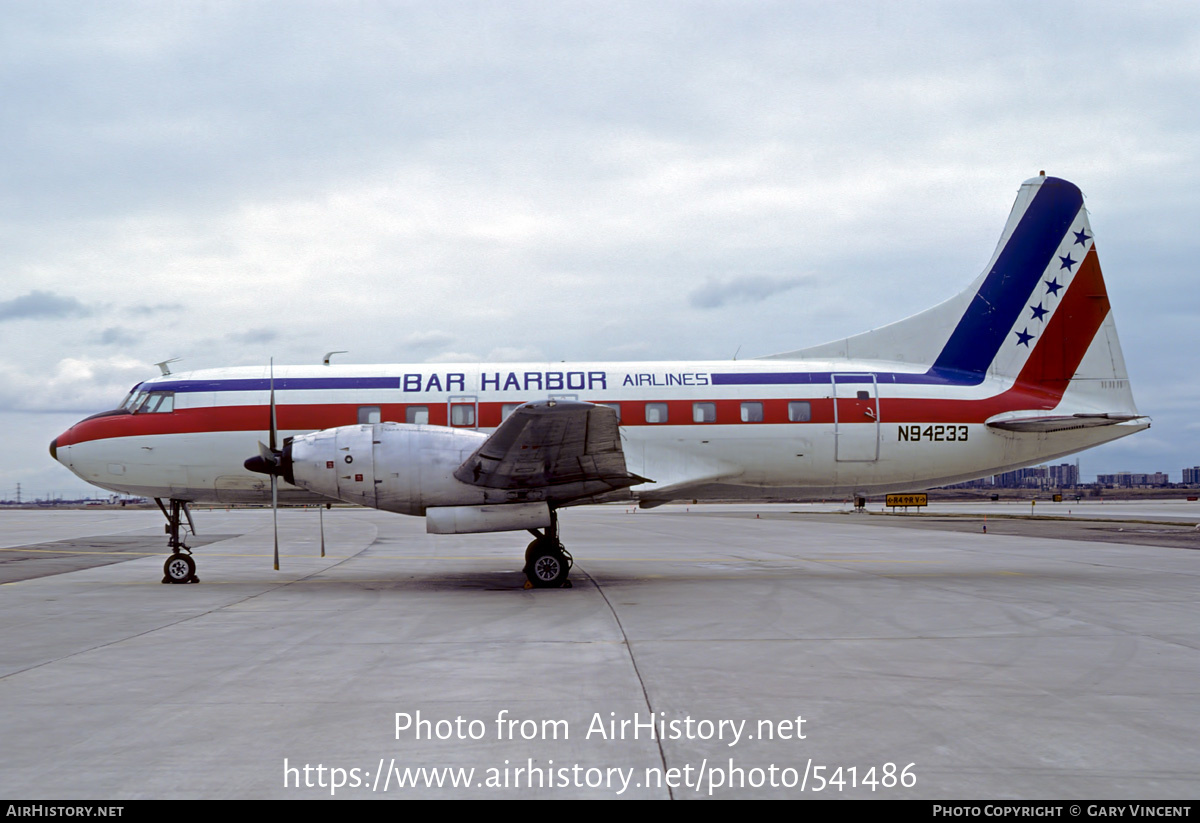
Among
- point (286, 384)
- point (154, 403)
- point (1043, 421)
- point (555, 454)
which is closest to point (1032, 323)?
point (1043, 421)

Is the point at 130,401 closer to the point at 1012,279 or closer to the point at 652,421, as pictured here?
the point at 652,421

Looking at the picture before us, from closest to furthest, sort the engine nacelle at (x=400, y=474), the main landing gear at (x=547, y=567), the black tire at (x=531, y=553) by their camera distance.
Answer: the engine nacelle at (x=400, y=474) < the main landing gear at (x=547, y=567) < the black tire at (x=531, y=553)

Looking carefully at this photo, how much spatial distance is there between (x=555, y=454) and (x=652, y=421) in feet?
10.4

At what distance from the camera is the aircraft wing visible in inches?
509

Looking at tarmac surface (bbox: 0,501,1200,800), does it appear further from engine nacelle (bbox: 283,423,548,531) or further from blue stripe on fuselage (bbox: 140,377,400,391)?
blue stripe on fuselage (bbox: 140,377,400,391)

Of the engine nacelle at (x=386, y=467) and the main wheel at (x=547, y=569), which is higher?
the engine nacelle at (x=386, y=467)

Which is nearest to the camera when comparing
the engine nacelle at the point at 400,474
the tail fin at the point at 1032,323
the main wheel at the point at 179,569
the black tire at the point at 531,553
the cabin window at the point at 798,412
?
the engine nacelle at the point at 400,474

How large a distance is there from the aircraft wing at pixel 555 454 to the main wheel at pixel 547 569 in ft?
3.29

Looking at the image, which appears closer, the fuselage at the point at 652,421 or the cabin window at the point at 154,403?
the fuselage at the point at 652,421

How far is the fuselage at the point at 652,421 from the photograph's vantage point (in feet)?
54.2

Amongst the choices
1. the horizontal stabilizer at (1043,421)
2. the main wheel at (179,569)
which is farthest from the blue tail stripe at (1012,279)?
the main wheel at (179,569)

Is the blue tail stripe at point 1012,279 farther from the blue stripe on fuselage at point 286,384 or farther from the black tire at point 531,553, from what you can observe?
the blue stripe on fuselage at point 286,384

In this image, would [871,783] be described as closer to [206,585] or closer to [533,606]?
[533,606]
